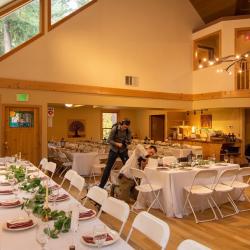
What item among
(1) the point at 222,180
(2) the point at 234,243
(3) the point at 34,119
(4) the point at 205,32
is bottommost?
(2) the point at 234,243

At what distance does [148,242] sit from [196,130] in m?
8.64

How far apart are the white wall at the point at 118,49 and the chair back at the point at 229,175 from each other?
15.8ft

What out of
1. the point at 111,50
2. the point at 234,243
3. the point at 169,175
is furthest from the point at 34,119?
the point at 234,243

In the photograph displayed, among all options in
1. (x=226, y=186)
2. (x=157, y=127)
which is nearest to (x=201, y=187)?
(x=226, y=186)

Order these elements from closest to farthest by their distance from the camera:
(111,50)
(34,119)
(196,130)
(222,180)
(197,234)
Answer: (197,234) → (222,180) → (34,119) → (111,50) → (196,130)

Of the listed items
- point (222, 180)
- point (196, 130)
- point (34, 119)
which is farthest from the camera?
point (196, 130)

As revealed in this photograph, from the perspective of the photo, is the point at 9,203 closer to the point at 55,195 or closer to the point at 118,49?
the point at 55,195

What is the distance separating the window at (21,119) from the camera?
7.34m

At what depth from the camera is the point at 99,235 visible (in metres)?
1.88

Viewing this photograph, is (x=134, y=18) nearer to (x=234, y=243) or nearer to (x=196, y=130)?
(x=196, y=130)

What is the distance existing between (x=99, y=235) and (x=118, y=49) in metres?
7.86

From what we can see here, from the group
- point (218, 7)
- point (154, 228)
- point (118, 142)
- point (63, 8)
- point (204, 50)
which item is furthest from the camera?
point (204, 50)

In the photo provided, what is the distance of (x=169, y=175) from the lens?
15.0 feet

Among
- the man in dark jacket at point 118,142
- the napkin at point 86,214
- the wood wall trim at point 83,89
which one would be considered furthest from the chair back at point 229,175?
the wood wall trim at point 83,89
